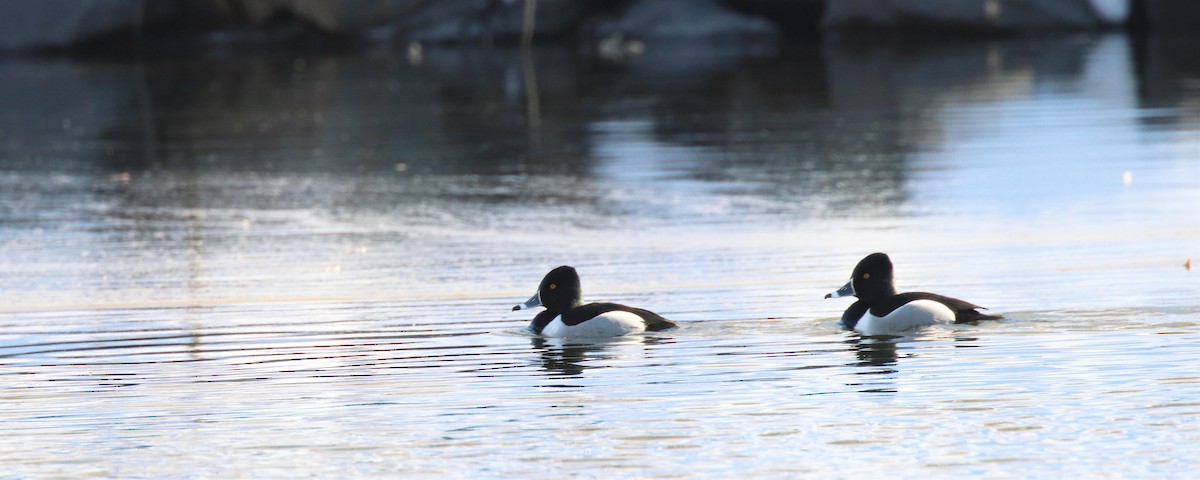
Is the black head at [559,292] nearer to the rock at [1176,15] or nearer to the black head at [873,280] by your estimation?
the black head at [873,280]

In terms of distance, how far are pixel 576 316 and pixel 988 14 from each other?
91.9 ft

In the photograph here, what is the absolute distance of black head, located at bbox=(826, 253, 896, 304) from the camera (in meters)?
9.62

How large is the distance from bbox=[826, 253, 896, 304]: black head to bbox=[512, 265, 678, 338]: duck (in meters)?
0.93

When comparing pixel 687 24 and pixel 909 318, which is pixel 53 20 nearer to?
pixel 687 24

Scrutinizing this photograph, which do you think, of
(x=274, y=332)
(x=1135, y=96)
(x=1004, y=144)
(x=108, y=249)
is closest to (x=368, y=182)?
(x=108, y=249)

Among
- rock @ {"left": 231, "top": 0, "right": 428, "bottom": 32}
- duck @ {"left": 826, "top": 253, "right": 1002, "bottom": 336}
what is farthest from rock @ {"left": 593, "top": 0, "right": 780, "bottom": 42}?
duck @ {"left": 826, "top": 253, "right": 1002, "bottom": 336}

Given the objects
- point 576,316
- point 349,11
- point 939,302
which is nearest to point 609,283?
point 576,316

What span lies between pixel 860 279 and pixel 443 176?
794 centimetres

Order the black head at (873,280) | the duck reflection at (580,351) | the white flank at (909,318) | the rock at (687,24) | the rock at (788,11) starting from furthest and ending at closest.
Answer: the rock at (788,11)
the rock at (687,24)
the black head at (873,280)
the white flank at (909,318)
the duck reflection at (580,351)

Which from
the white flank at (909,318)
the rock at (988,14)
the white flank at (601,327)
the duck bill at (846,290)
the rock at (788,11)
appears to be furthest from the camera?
the rock at (788,11)

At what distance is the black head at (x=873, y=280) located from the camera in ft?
31.6

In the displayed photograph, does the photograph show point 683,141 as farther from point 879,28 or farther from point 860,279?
point 879,28

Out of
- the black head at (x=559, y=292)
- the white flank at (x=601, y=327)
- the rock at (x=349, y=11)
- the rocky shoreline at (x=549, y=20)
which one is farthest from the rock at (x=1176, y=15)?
the white flank at (x=601, y=327)

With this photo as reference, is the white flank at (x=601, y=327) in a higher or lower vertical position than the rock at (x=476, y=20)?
lower
